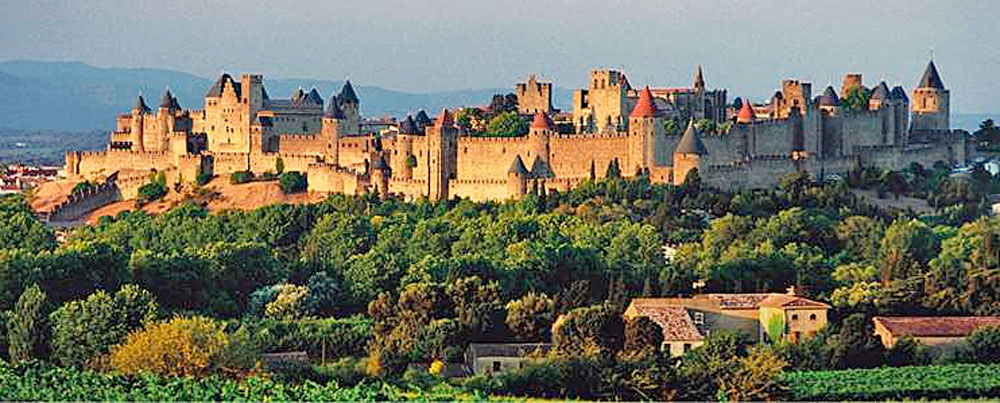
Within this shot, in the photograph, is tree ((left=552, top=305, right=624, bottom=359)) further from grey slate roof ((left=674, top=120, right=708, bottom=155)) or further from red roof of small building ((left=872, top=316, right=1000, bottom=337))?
grey slate roof ((left=674, top=120, right=708, bottom=155))

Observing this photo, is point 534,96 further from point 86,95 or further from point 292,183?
point 86,95

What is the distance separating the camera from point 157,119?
178ft

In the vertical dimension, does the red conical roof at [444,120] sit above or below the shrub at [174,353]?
above

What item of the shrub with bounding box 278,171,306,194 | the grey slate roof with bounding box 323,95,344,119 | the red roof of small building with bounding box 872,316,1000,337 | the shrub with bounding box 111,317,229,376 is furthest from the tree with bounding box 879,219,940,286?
the grey slate roof with bounding box 323,95,344,119

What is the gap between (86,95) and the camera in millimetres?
184000

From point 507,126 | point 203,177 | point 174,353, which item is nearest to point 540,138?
point 507,126

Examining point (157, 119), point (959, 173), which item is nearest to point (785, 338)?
point (959, 173)

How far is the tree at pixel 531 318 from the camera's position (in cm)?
2877

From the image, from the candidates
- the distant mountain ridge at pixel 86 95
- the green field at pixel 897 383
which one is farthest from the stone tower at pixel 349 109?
the distant mountain ridge at pixel 86 95

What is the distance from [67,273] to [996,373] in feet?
50.4

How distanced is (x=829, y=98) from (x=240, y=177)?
48.3ft

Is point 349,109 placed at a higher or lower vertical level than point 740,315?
higher

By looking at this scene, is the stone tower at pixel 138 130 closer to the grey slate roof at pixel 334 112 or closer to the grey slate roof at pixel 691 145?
the grey slate roof at pixel 334 112

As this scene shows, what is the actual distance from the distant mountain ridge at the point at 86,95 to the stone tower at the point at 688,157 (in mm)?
104705
